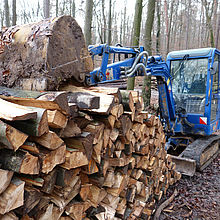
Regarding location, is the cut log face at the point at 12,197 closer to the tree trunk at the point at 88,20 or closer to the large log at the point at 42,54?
the large log at the point at 42,54

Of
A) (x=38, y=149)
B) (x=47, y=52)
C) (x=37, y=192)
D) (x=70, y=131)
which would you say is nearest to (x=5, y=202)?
(x=37, y=192)

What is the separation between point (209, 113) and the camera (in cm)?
561

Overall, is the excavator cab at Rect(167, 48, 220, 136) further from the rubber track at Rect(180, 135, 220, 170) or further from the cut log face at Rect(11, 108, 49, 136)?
the cut log face at Rect(11, 108, 49, 136)

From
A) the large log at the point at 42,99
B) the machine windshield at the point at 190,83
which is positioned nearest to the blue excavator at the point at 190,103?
the machine windshield at the point at 190,83

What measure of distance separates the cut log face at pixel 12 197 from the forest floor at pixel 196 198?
282 cm

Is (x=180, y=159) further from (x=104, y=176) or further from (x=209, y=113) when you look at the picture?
(x=104, y=176)

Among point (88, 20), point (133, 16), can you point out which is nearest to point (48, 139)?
point (88, 20)

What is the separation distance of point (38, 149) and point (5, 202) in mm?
405

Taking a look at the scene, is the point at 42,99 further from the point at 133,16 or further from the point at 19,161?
the point at 133,16

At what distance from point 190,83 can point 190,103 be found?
539mm

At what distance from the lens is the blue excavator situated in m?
5.14

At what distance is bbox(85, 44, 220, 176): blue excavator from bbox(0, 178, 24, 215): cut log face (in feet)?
12.4

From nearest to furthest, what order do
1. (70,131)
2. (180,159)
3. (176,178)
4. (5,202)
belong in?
(5,202), (70,131), (176,178), (180,159)

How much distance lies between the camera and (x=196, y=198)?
421 cm
